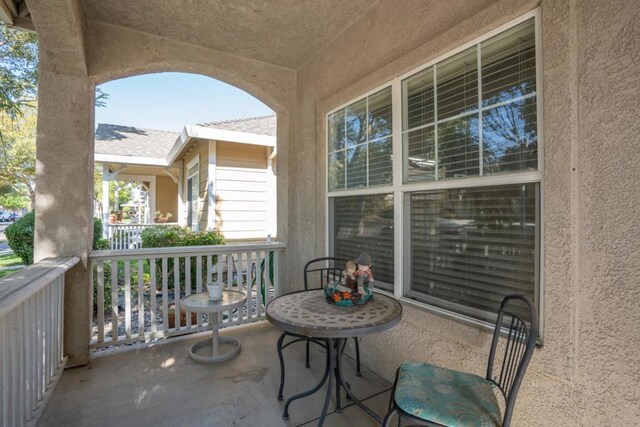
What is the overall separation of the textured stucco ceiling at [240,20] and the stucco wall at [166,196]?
30.2 feet

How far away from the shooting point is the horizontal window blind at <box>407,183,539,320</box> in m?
1.66

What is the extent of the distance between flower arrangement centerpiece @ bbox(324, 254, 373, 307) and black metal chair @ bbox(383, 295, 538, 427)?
1.59 ft

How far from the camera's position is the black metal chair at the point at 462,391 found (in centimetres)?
121

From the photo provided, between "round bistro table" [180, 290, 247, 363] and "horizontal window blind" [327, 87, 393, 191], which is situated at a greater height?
"horizontal window blind" [327, 87, 393, 191]

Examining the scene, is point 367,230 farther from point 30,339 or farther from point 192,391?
point 30,339

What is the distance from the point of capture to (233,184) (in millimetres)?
6105

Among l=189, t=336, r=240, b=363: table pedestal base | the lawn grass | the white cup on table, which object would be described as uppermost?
the white cup on table

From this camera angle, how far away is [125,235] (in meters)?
8.11

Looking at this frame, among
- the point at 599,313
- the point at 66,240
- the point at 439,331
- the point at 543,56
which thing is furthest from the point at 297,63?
the point at 599,313

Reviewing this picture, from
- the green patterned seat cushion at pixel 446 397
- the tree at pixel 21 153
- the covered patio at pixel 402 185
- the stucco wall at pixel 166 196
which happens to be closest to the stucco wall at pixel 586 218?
the covered patio at pixel 402 185

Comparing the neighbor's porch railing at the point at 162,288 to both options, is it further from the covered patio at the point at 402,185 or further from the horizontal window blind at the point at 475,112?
the horizontal window blind at the point at 475,112

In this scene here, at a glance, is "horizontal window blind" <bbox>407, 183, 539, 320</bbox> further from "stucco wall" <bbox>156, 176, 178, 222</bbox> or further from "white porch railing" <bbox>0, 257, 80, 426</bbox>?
"stucco wall" <bbox>156, 176, 178, 222</bbox>

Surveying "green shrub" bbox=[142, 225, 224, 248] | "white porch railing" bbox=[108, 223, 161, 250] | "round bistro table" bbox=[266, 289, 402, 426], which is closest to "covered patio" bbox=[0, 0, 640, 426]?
"round bistro table" bbox=[266, 289, 402, 426]

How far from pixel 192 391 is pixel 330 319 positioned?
4.63ft
